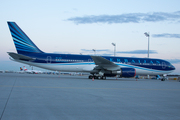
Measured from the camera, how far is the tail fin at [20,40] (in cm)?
2422

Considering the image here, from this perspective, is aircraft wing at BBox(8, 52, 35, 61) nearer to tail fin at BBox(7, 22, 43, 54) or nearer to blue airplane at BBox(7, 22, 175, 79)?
blue airplane at BBox(7, 22, 175, 79)

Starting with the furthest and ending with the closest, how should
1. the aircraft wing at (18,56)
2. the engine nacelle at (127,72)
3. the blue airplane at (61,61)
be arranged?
the engine nacelle at (127,72) < the blue airplane at (61,61) < the aircraft wing at (18,56)

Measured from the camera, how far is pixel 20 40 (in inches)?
958

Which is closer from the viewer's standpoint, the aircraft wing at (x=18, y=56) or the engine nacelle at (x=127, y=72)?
the aircraft wing at (x=18, y=56)

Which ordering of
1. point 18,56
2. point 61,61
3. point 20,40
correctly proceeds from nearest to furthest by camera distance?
point 18,56, point 20,40, point 61,61

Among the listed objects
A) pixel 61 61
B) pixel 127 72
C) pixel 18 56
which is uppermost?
pixel 18 56

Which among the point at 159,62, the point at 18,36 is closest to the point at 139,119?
the point at 18,36

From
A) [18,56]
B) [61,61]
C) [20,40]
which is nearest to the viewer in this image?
[18,56]

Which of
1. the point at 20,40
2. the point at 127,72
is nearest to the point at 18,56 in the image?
the point at 20,40

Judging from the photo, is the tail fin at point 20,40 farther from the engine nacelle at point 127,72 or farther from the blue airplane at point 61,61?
the engine nacelle at point 127,72

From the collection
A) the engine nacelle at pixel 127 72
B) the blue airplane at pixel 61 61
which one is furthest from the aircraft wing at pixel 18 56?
the engine nacelle at pixel 127 72

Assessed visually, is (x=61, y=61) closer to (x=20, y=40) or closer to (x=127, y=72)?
(x=20, y=40)

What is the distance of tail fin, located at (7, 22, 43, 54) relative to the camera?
24219 mm

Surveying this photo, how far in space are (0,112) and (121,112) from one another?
3.47 metres
